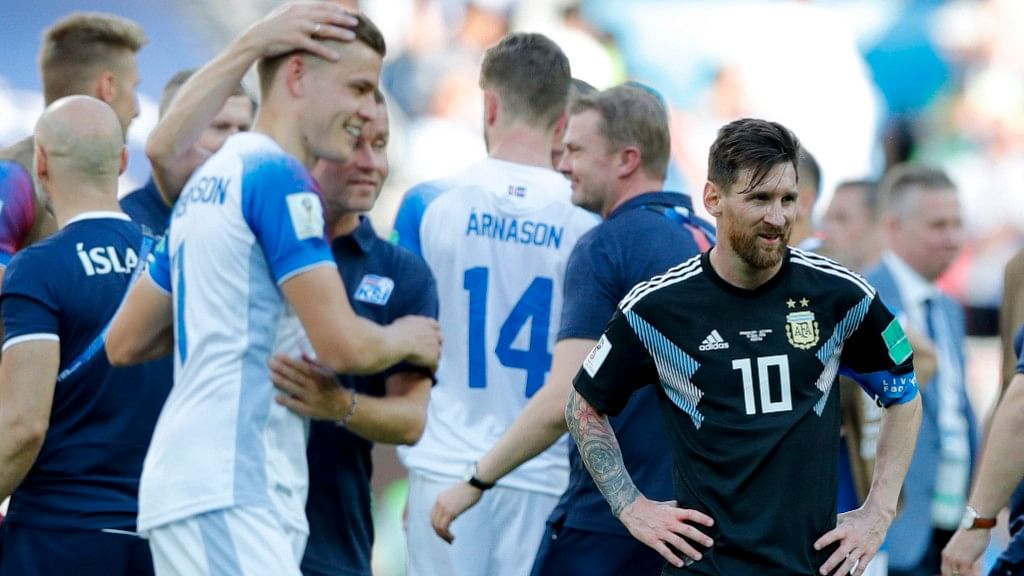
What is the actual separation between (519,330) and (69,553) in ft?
6.37

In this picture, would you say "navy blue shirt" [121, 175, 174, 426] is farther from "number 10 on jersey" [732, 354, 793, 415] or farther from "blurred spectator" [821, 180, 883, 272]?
"blurred spectator" [821, 180, 883, 272]

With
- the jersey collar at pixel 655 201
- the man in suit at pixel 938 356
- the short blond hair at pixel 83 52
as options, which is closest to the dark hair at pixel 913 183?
the man in suit at pixel 938 356

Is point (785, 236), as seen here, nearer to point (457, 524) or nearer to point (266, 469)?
point (266, 469)

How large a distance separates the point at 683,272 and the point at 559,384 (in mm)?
956

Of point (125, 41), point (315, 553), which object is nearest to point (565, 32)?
point (125, 41)

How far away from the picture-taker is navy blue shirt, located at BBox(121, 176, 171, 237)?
6.45 metres

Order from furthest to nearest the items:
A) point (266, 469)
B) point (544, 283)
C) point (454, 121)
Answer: point (454, 121) → point (544, 283) → point (266, 469)

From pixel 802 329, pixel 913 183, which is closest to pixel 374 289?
pixel 802 329

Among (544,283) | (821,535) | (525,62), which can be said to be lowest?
(821,535)

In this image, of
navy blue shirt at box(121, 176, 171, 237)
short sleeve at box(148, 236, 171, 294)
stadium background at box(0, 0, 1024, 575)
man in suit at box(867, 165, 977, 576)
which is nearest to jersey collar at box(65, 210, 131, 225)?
short sleeve at box(148, 236, 171, 294)

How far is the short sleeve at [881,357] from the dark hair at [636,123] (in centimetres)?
137

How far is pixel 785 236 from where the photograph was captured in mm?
4188

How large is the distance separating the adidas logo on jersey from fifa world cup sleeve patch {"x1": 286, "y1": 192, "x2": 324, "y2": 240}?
1.07 meters

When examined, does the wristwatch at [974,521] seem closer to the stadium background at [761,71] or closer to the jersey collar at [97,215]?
the jersey collar at [97,215]
